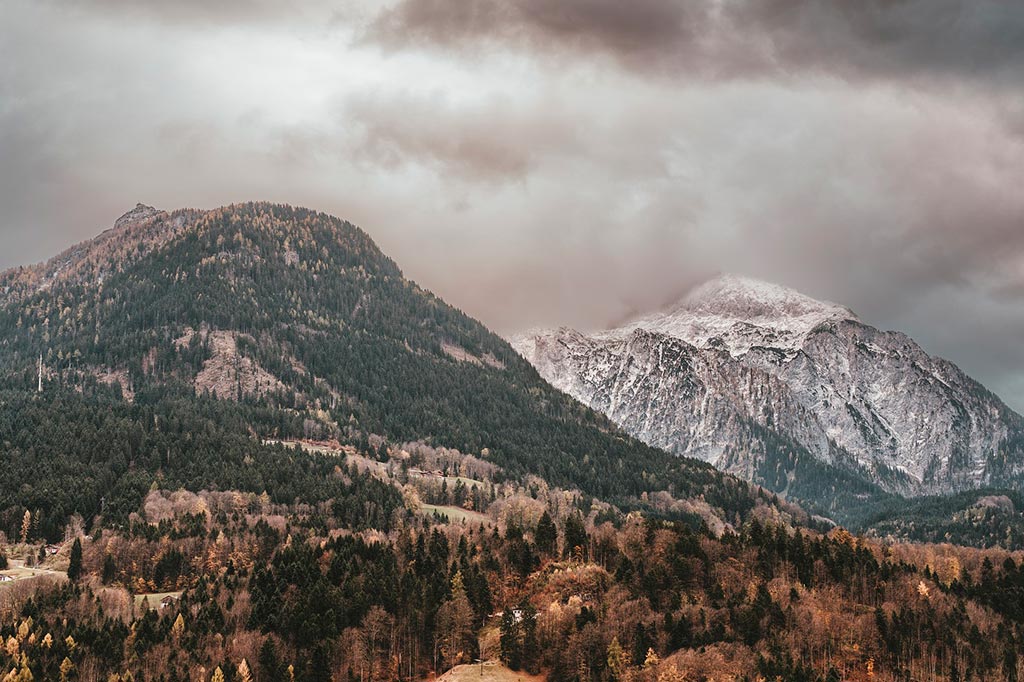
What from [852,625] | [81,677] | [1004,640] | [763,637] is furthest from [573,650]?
[81,677]

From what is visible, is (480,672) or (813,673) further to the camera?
(480,672)

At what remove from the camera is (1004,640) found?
19775cm

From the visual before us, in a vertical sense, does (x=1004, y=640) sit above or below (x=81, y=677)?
above

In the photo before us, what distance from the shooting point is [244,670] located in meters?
197

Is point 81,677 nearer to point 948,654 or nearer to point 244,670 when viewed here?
point 244,670

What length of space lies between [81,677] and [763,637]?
142m

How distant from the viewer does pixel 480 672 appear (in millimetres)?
199750

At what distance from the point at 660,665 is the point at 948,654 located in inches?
2293

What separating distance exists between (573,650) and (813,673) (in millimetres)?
46924

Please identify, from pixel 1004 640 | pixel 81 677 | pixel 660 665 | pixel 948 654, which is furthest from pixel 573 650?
pixel 81 677

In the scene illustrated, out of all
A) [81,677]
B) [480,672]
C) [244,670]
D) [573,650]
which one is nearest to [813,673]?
[573,650]

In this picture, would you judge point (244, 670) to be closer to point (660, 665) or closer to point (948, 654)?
point (660, 665)

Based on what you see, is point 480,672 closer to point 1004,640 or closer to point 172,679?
point 172,679

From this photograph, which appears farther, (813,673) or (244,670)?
(244,670)
